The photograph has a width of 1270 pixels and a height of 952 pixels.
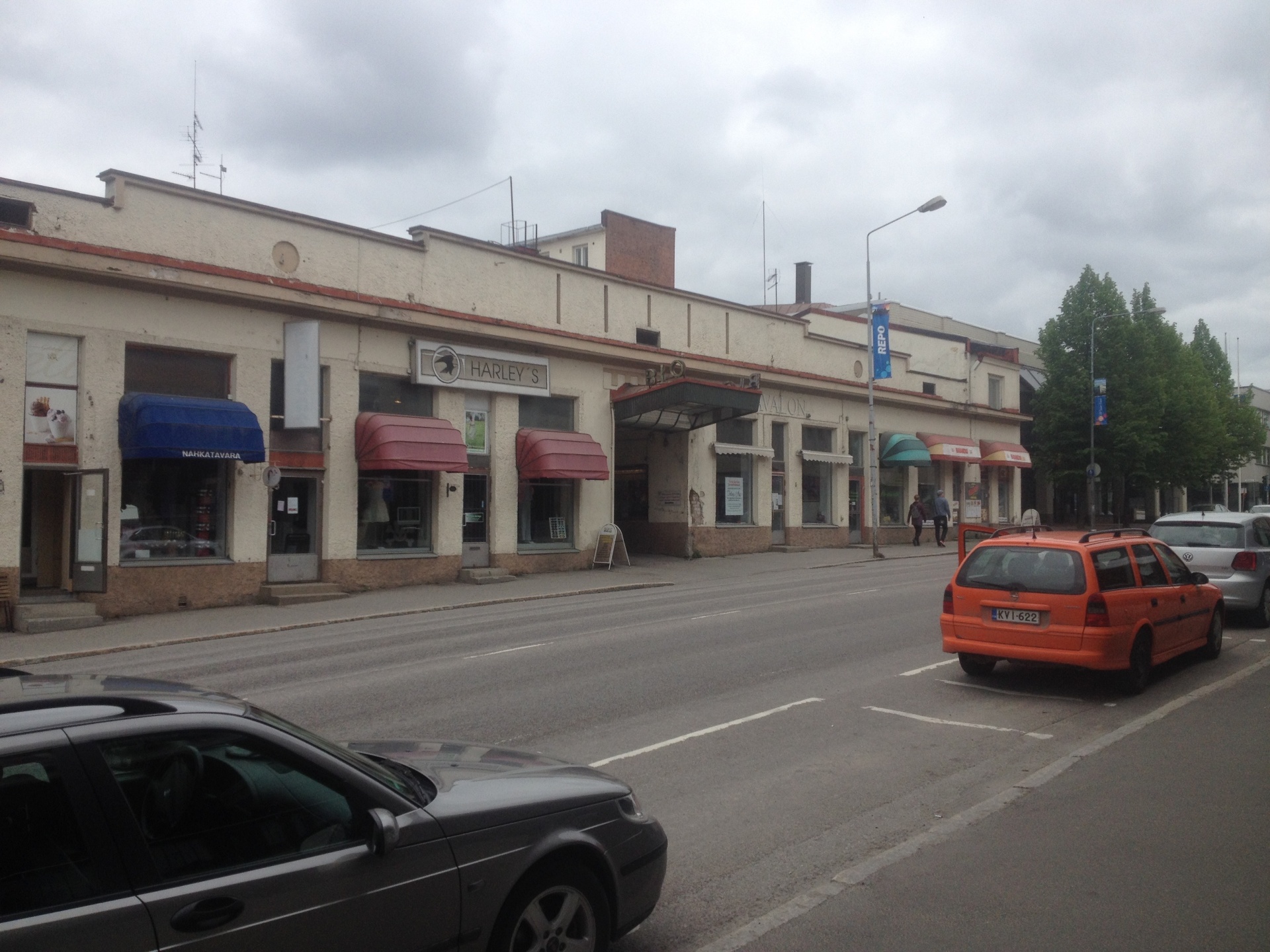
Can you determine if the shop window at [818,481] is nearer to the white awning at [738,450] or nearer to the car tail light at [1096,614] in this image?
the white awning at [738,450]

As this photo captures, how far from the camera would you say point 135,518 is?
18391mm

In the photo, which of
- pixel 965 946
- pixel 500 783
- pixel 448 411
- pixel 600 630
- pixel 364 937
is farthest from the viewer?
pixel 448 411

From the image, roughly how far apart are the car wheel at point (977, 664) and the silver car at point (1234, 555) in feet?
14.9

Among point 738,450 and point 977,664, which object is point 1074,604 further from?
point 738,450

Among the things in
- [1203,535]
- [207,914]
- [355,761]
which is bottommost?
[207,914]

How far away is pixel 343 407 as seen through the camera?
2131 centimetres

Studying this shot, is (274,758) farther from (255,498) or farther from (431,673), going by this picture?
(255,498)

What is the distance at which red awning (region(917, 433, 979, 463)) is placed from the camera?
126 feet

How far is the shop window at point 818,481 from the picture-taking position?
33.2 meters

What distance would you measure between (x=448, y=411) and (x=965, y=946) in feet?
65.0

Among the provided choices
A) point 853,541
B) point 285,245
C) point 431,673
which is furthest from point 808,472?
point 431,673

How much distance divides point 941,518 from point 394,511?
20.6 metres

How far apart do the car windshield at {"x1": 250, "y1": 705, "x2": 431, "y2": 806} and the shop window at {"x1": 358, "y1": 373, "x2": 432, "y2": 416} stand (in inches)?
735

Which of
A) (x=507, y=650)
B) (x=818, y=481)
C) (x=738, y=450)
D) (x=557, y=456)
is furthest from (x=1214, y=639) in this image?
(x=818, y=481)
